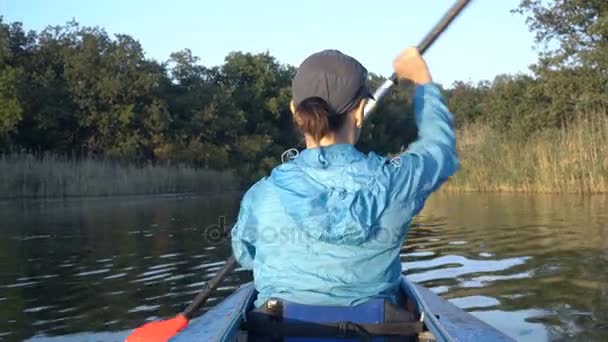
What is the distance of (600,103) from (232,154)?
21.8 meters

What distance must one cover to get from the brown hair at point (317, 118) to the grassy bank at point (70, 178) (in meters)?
23.2

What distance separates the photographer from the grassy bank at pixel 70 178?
24594 mm

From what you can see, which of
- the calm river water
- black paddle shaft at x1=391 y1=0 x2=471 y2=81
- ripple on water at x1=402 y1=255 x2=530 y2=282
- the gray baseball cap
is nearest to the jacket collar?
the gray baseball cap

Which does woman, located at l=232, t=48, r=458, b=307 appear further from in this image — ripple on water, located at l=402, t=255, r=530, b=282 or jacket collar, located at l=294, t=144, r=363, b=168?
ripple on water, located at l=402, t=255, r=530, b=282

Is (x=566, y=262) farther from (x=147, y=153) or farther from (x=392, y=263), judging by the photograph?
(x=147, y=153)

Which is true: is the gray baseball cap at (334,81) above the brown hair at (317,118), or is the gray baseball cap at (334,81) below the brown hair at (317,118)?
above

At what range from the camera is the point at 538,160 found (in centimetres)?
1950

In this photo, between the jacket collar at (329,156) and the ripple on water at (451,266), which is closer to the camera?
the jacket collar at (329,156)

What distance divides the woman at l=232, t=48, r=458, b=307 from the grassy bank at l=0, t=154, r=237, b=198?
75.8 ft

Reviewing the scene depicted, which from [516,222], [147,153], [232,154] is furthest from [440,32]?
[232,154]

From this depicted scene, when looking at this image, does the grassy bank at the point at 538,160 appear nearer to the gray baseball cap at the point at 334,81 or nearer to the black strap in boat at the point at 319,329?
the black strap in boat at the point at 319,329

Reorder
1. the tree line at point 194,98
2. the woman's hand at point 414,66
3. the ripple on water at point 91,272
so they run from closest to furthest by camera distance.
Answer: the woman's hand at point 414,66, the ripple on water at point 91,272, the tree line at point 194,98

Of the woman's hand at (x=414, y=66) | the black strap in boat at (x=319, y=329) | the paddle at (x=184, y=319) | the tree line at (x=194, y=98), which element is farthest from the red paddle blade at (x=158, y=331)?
the tree line at (x=194, y=98)

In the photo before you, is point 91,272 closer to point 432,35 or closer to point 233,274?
point 233,274
